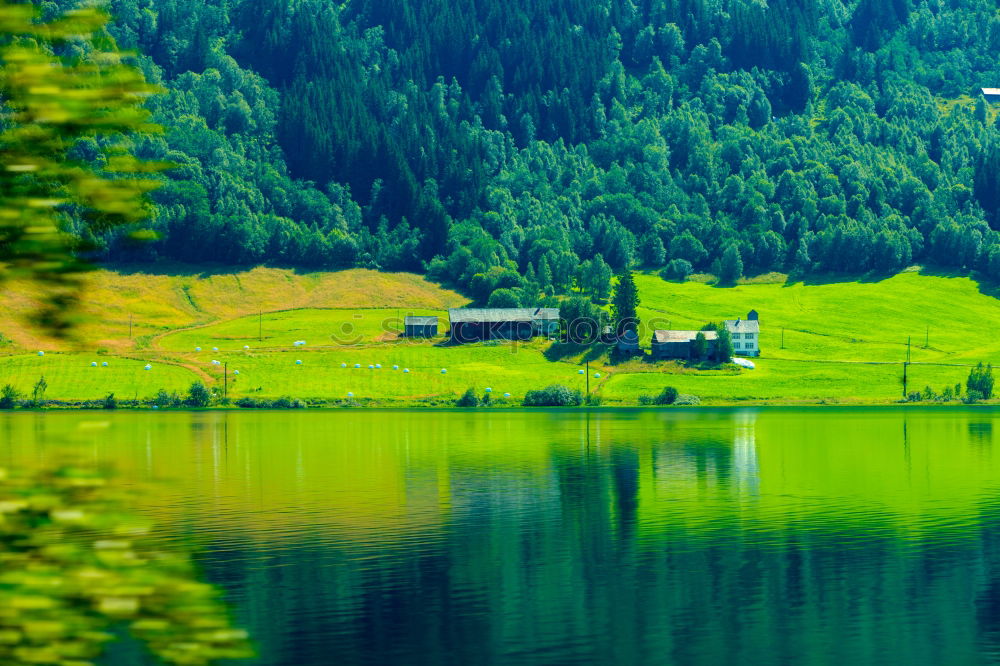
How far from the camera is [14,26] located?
42.3 feet

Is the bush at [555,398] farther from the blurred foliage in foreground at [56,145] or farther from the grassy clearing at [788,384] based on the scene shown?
the blurred foliage in foreground at [56,145]

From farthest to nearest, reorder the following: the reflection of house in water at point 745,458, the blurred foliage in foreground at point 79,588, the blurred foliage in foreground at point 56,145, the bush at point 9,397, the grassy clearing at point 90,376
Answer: the grassy clearing at point 90,376 → the bush at point 9,397 → the reflection of house in water at point 745,458 → the blurred foliage in foreground at point 56,145 → the blurred foliage in foreground at point 79,588

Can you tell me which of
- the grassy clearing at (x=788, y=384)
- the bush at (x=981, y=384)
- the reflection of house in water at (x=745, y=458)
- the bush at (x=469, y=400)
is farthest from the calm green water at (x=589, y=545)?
the bush at (x=981, y=384)

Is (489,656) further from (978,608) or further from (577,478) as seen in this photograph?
(577,478)

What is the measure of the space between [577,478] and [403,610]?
146 ft

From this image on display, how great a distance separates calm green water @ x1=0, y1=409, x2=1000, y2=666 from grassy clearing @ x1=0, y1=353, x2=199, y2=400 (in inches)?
2359

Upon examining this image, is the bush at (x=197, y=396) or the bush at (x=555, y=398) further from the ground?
the bush at (x=197, y=396)

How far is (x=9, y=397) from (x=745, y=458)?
119637mm

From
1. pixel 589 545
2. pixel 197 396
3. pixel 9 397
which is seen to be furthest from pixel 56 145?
pixel 9 397

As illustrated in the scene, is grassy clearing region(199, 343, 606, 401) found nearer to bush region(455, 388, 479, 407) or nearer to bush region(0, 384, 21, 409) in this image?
bush region(455, 388, 479, 407)

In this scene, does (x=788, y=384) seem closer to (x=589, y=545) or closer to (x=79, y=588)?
(x=589, y=545)

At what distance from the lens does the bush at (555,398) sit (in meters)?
182

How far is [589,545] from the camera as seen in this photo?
206 feet

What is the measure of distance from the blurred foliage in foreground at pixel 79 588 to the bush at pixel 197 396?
556 ft
